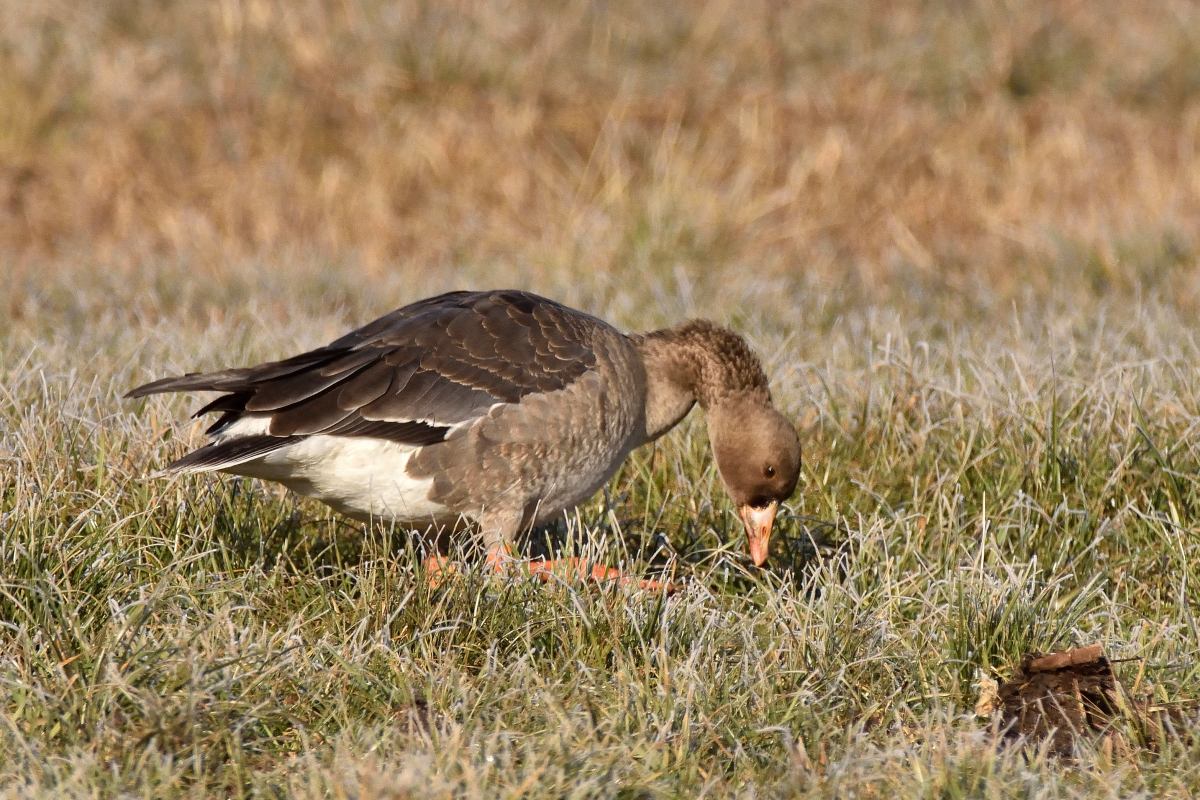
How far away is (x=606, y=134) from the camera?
10711mm

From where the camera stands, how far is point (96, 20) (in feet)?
36.8

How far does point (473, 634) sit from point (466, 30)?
27.0 feet

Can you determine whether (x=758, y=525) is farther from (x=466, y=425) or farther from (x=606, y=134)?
(x=606, y=134)

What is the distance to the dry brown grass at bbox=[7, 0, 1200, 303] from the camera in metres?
9.48

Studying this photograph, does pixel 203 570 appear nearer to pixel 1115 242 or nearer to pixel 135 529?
pixel 135 529

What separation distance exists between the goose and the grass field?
0.21 meters

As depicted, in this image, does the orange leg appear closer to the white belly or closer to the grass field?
the grass field

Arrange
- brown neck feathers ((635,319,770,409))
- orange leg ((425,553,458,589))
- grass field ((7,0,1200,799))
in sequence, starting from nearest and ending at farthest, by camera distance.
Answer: grass field ((7,0,1200,799))
orange leg ((425,553,458,589))
brown neck feathers ((635,319,770,409))

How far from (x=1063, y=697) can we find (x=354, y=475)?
2113 millimetres

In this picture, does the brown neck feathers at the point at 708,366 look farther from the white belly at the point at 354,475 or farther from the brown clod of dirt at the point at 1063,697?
the brown clod of dirt at the point at 1063,697

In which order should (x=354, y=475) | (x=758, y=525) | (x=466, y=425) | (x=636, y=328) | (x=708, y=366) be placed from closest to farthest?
(x=354, y=475) → (x=466, y=425) → (x=758, y=525) → (x=708, y=366) → (x=636, y=328)

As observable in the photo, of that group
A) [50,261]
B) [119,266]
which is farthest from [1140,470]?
[50,261]

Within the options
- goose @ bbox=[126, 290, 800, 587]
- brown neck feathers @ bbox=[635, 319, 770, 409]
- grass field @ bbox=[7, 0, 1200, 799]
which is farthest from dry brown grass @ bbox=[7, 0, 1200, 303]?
goose @ bbox=[126, 290, 800, 587]

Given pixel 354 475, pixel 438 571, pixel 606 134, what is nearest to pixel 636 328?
pixel 354 475
